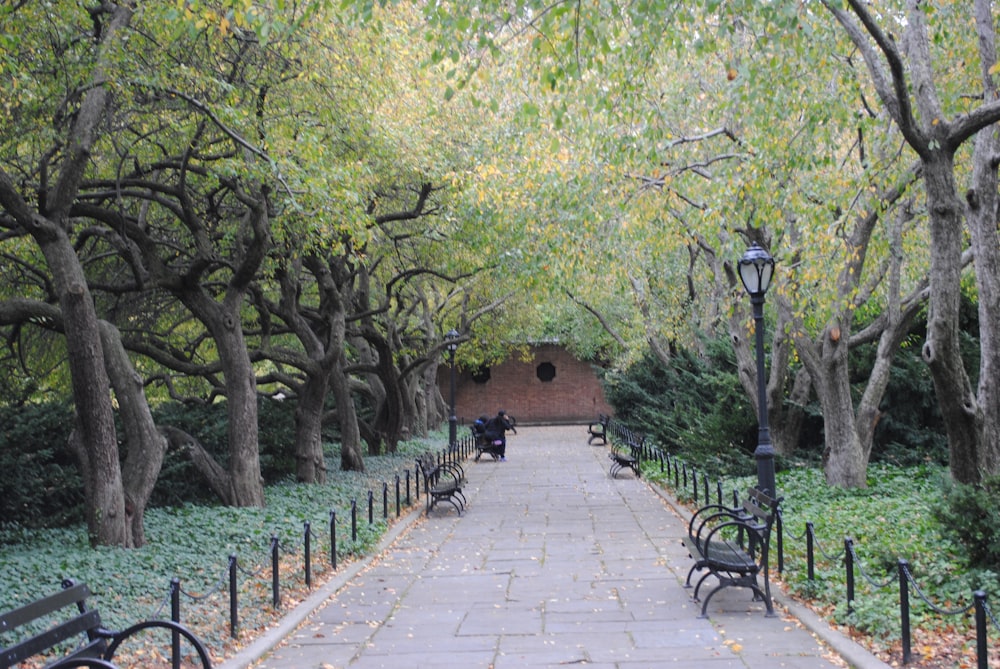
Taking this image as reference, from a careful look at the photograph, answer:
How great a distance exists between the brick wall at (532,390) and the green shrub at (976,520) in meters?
39.3

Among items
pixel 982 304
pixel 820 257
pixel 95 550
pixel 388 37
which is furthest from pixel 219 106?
pixel 982 304

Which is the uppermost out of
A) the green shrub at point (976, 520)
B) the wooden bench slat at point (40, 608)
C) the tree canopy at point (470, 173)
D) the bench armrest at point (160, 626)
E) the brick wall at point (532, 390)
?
the tree canopy at point (470, 173)

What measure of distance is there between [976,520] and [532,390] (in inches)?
1570

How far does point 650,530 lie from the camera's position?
13.0m

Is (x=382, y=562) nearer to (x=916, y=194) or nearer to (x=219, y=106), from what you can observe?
(x=219, y=106)

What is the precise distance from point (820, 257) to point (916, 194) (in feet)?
7.53

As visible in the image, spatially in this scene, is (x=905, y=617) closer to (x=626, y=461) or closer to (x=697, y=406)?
(x=626, y=461)

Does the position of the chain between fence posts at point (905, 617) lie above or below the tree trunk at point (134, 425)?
below

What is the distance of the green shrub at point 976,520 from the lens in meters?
6.95

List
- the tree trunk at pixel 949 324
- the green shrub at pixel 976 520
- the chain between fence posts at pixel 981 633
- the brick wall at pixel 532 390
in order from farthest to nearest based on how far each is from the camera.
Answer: the brick wall at pixel 532 390, the tree trunk at pixel 949 324, the green shrub at pixel 976 520, the chain between fence posts at pixel 981 633

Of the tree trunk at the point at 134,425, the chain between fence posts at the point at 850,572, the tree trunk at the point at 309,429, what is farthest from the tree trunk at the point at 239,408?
the chain between fence posts at the point at 850,572

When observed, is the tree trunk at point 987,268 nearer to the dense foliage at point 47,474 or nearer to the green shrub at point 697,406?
the green shrub at point 697,406

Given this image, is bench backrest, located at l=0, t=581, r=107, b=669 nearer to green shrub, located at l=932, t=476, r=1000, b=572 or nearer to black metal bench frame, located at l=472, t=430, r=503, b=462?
green shrub, located at l=932, t=476, r=1000, b=572

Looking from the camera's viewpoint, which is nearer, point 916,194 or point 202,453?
point 916,194
